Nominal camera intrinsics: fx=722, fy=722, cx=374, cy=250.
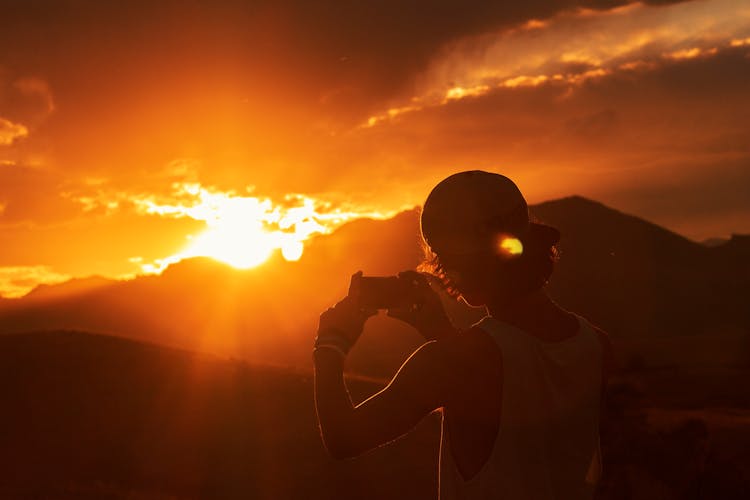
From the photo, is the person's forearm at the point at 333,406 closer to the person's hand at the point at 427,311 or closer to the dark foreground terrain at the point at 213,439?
the person's hand at the point at 427,311

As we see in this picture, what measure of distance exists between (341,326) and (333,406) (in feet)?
1.02

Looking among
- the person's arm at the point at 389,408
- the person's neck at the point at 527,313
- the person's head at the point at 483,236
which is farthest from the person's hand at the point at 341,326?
the person's neck at the point at 527,313

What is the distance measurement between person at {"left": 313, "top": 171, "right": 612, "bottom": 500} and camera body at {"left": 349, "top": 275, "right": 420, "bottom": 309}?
5cm

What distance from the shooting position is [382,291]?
258 centimetres

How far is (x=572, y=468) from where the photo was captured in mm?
2299

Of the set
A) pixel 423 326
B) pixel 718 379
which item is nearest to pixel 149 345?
pixel 423 326

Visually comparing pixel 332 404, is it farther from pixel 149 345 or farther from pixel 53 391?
pixel 149 345

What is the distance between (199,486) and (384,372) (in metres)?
34.9

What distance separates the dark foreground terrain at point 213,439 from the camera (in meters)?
12.3

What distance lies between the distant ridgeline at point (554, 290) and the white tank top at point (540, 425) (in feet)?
206

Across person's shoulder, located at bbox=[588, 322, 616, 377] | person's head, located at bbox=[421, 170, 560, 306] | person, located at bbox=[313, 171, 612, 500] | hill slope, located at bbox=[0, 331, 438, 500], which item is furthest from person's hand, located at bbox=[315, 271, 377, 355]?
hill slope, located at bbox=[0, 331, 438, 500]

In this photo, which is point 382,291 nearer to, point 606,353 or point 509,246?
point 509,246

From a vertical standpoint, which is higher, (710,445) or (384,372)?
(710,445)

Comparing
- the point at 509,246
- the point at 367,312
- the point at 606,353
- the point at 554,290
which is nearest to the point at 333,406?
the point at 367,312
